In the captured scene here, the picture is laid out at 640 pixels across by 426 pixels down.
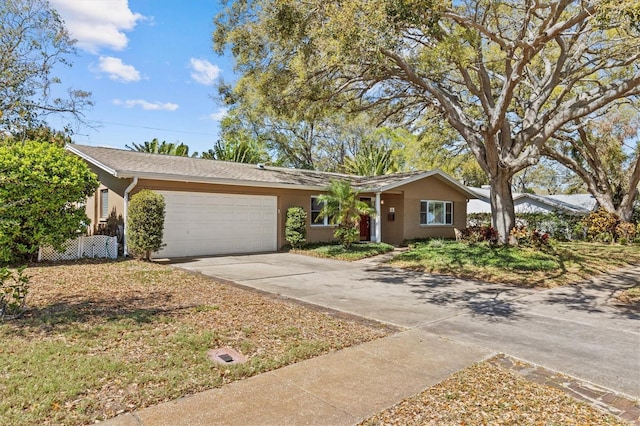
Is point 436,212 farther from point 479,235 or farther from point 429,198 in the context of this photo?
point 479,235

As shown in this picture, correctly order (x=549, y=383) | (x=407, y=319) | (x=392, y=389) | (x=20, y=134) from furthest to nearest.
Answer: (x=20, y=134) < (x=407, y=319) < (x=549, y=383) < (x=392, y=389)

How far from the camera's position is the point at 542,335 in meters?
5.75

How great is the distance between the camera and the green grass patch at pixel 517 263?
34.8 feet

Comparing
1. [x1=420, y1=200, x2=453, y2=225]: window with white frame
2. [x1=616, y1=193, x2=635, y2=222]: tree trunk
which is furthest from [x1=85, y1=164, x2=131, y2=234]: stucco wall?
[x1=616, y1=193, x2=635, y2=222]: tree trunk

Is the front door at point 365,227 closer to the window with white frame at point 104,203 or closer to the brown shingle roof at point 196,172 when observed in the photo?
the brown shingle roof at point 196,172

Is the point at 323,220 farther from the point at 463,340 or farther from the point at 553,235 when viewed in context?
the point at 553,235

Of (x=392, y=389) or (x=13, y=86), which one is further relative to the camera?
(x=13, y=86)

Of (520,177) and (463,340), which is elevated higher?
(520,177)

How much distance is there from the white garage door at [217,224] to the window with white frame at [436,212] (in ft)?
26.8

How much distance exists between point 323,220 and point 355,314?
1128 cm

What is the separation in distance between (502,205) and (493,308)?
28.8 feet

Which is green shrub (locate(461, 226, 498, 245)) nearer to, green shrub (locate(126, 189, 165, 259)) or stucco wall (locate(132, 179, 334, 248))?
stucco wall (locate(132, 179, 334, 248))

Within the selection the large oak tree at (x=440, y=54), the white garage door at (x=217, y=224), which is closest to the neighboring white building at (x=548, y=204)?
the large oak tree at (x=440, y=54)

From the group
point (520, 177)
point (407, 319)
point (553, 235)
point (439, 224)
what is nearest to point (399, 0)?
point (407, 319)
